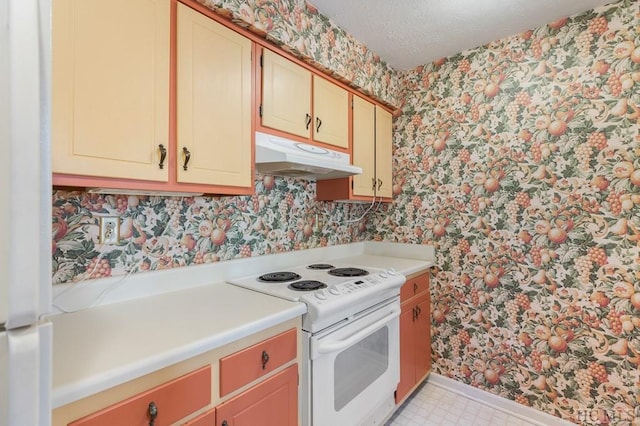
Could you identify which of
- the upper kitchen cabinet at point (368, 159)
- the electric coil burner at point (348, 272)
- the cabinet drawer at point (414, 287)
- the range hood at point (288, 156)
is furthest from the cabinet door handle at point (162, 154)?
the cabinet drawer at point (414, 287)

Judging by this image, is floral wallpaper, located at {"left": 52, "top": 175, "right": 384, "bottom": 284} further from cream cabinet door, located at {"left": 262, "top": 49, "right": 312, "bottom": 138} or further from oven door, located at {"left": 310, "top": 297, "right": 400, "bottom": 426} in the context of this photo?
oven door, located at {"left": 310, "top": 297, "right": 400, "bottom": 426}

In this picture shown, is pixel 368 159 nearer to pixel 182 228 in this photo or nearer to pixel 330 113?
pixel 330 113

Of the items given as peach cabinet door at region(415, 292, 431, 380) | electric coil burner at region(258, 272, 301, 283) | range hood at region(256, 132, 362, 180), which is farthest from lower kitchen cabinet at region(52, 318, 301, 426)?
peach cabinet door at region(415, 292, 431, 380)

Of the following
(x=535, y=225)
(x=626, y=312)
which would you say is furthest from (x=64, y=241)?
(x=626, y=312)

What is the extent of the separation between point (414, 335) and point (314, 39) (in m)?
2.04

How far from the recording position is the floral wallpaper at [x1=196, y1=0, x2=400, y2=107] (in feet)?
4.67

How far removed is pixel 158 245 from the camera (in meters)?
1.45

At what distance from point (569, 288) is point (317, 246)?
161cm

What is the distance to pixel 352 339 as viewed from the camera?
1455mm

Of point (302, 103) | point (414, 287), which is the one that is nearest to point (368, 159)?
point (302, 103)

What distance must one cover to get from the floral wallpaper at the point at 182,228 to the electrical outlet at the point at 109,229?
2 cm

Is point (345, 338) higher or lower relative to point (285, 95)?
lower

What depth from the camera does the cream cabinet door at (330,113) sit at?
1.87 metres

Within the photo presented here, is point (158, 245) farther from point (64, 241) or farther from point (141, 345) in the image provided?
point (141, 345)
